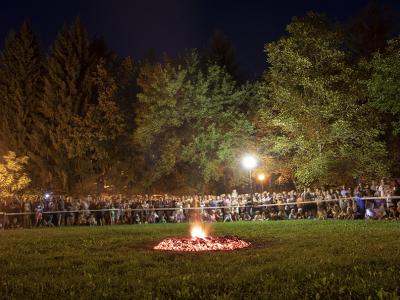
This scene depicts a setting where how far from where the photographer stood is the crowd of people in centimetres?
3025

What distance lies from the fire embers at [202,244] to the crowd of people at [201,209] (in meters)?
14.8

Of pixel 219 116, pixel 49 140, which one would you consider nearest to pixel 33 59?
pixel 49 140

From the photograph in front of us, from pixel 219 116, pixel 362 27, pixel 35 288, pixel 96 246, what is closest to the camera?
pixel 35 288

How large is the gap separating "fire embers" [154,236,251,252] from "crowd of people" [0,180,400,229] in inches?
584

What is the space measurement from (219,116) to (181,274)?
37899 millimetres

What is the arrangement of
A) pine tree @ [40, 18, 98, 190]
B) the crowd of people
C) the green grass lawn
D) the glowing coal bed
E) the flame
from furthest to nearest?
pine tree @ [40, 18, 98, 190], the crowd of people, the flame, the glowing coal bed, the green grass lawn

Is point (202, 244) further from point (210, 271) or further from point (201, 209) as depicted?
point (201, 209)

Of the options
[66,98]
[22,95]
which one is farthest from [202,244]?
[22,95]

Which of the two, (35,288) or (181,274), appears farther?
(181,274)

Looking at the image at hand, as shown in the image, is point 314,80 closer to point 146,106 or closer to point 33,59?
point 146,106

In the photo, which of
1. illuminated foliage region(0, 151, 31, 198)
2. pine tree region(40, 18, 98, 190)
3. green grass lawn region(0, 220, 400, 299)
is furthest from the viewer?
pine tree region(40, 18, 98, 190)

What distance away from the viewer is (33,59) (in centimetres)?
5525

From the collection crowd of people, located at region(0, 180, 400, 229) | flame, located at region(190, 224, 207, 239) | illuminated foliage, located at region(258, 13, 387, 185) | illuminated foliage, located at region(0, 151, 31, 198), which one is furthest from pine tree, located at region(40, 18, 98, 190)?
flame, located at region(190, 224, 207, 239)

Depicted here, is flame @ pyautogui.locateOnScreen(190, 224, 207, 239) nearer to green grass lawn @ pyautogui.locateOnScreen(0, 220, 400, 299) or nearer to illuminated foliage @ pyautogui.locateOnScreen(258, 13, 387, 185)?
green grass lawn @ pyautogui.locateOnScreen(0, 220, 400, 299)
